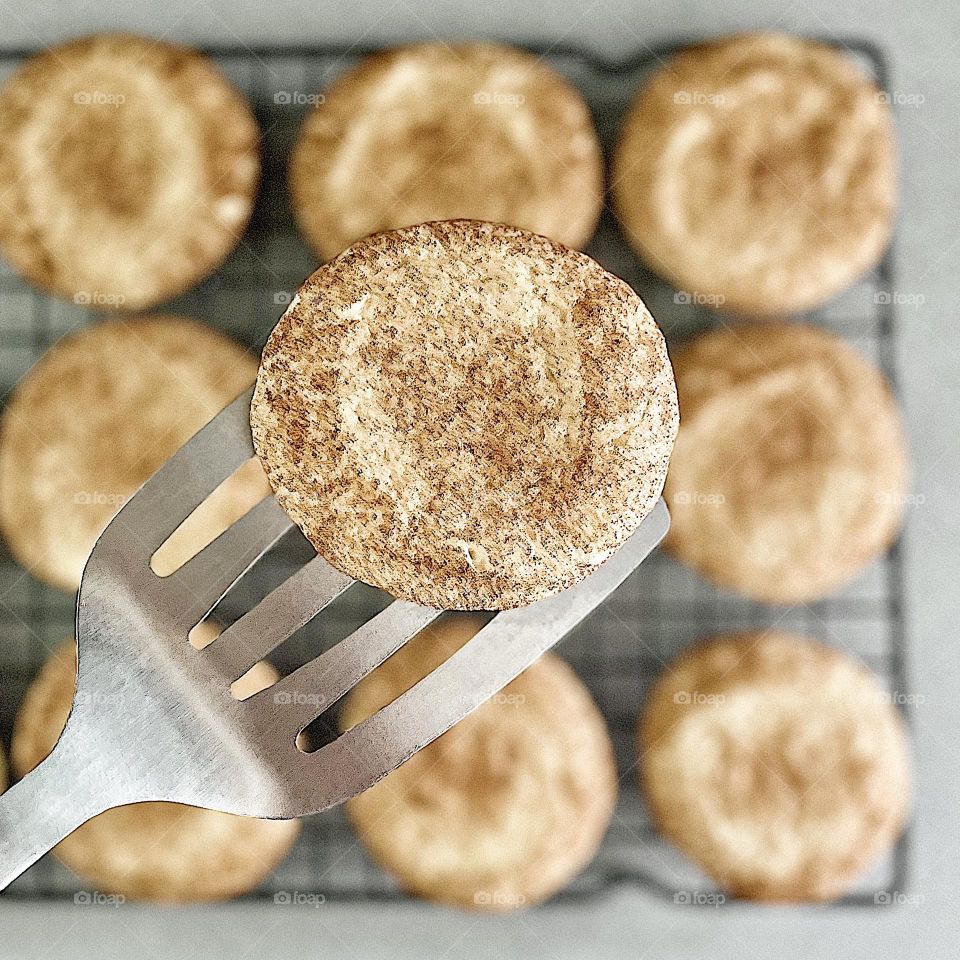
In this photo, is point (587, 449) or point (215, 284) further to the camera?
point (215, 284)

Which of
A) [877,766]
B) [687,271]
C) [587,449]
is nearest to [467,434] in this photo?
[587,449]

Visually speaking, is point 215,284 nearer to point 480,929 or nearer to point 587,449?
point 587,449
